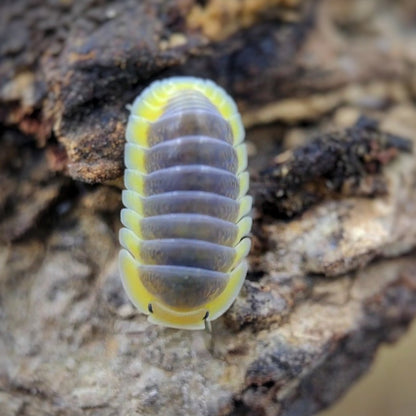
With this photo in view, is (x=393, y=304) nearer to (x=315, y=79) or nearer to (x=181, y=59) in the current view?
(x=315, y=79)

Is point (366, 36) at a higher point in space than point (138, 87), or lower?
lower

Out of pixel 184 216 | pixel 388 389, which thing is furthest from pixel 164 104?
pixel 388 389

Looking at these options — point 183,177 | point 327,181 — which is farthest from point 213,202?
point 327,181

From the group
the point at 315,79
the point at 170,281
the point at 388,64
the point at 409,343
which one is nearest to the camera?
the point at 170,281

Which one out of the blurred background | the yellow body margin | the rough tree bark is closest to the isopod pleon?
the yellow body margin

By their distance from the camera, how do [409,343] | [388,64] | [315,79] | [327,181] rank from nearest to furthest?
[327,181]
[315,79]
[388,64]
[409,343]

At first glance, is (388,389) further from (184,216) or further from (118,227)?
(184,216)

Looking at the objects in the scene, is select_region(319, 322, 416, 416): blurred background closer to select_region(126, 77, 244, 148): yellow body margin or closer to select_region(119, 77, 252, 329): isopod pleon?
select_region(119, 77, 252, 329): isopod pleon

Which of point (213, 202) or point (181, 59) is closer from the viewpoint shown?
point (213, 202)

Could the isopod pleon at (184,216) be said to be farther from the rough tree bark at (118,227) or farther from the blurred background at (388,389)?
the blurred background at (388,389)
